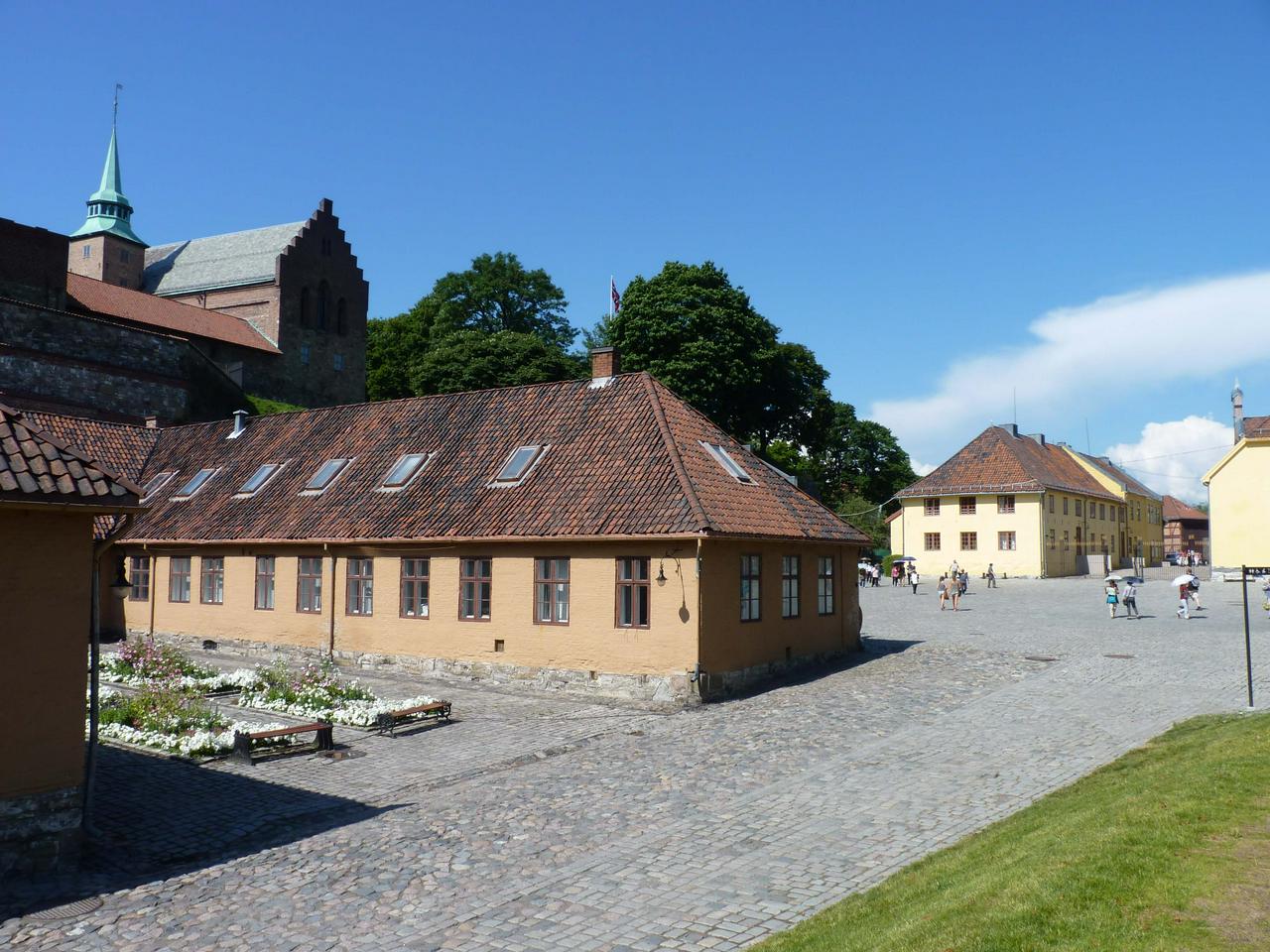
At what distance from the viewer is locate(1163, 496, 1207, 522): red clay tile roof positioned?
363ft

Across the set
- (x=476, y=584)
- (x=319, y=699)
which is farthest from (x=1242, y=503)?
(x=476, y=584)

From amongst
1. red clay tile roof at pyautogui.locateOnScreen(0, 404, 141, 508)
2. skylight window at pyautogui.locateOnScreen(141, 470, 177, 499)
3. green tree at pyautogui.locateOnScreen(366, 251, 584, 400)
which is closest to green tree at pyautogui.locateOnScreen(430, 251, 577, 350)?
green tree at pyautogui.locateOnScreen(366, 251, 584, 400)

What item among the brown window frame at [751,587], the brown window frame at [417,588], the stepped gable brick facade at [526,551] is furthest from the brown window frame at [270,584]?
the brown window frame at [751,587]

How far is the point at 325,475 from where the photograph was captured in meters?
26.4

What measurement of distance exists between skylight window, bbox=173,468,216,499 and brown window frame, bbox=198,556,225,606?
10.8 feet

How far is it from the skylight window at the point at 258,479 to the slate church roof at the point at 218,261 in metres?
44.4

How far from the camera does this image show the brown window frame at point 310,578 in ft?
78.8

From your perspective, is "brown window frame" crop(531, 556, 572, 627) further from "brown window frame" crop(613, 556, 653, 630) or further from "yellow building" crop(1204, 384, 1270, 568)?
"yellow building" crop(1204, 384, 1270, 568)

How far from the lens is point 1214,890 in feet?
19.1

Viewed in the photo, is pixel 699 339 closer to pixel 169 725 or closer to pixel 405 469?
pixel 405 469

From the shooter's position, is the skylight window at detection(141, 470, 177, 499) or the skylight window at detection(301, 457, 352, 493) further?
the skylight window at detection(141, 470, 177, 499)

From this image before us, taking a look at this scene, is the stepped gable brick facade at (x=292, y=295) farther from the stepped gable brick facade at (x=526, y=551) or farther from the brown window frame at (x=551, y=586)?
the brown window frame at (x=551, y=586)

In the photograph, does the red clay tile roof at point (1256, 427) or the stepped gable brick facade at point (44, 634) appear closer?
the red clay tile roof at point (1256, 427)

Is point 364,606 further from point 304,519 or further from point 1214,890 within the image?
point 1214,890
